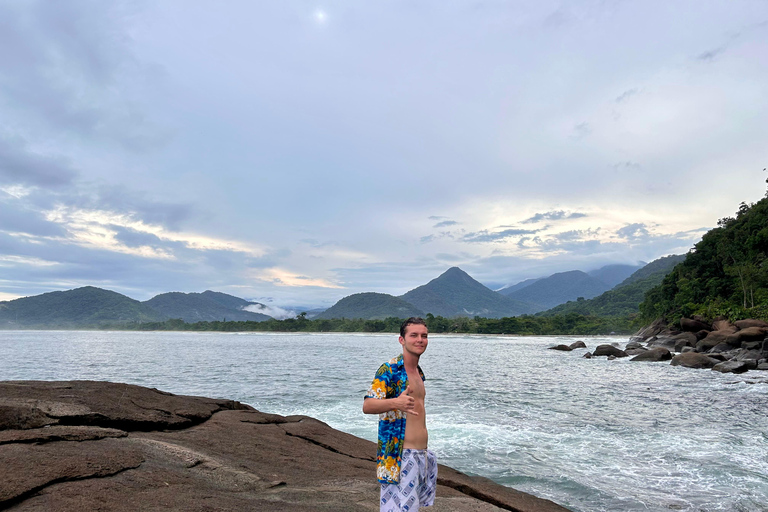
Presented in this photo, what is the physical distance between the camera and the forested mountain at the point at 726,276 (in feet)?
183

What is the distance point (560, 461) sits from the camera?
11.9 meters

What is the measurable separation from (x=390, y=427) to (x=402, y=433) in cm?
13

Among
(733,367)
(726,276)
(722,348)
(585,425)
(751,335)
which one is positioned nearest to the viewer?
(585,425)

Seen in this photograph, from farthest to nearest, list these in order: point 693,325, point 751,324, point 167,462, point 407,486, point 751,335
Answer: point 693,325
point 751,324
point 751,335
point 167,462
point 407,486

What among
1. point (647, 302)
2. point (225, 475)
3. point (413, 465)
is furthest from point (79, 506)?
point (647, 302)

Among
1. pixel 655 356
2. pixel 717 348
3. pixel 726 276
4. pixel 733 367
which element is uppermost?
pixel 726 276

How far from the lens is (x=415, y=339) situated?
4062 mm

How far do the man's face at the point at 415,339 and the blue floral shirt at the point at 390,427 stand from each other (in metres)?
0.15

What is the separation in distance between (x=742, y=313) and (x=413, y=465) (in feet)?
204

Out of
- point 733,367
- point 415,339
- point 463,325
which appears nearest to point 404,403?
point 415,339

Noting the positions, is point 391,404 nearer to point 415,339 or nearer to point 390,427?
point 390,427

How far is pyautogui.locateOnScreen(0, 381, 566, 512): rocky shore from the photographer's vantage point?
5023 millimetres

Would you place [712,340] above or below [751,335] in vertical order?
below

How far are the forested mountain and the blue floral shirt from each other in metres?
58.8
